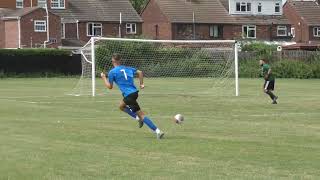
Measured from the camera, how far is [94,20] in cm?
8431

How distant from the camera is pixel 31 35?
254 ft

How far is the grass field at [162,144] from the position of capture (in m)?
11.2

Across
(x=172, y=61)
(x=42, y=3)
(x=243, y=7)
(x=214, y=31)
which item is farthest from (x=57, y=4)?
(x=172, y=61)

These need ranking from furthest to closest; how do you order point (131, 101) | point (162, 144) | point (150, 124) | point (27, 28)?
1. point (27, 28)
2. point (131, 101)
3. point (150, 124)
4. point (162, 144)

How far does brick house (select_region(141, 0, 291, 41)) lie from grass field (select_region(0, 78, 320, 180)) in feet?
213

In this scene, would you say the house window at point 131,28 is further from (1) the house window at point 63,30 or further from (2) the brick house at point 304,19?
(2) the brick house at point 304,19

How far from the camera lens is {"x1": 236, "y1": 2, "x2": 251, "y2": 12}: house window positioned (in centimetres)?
9469

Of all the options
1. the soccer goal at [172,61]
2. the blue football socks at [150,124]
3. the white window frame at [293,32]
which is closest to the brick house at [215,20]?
the white window frame at [293,32]

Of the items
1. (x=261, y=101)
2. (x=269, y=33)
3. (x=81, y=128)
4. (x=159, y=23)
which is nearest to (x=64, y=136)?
(x=81, y=128)

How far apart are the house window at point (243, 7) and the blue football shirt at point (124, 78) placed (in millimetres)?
79963

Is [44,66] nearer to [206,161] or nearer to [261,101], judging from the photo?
[261,101]

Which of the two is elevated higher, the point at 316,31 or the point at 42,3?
the point at 42,3

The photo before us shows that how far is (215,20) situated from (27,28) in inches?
983

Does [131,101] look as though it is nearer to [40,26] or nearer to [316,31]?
[40,26]
